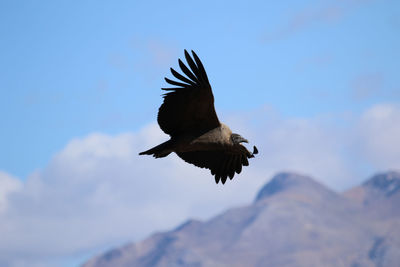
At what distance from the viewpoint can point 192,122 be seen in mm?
22625

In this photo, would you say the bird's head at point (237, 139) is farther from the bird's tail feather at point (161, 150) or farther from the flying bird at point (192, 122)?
the bird's tail feather at point (161, 150)

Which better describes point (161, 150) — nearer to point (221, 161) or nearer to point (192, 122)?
point (192, 122)

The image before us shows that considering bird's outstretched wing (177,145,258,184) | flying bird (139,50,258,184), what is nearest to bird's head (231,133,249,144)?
flying bird (139,50,258,184)

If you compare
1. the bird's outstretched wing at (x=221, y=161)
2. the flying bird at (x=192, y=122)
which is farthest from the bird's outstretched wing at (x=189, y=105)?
the bird's outstretched wing at (x=221, y=161)

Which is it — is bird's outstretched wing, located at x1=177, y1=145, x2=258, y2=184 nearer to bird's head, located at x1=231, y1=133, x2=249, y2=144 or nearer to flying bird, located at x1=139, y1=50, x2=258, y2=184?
flying bird, located at x1=139, y1=50, x2=258, y2=184

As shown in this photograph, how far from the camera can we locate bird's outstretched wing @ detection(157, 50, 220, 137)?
69.8 feet

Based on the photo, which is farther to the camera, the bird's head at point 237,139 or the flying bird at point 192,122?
the bird's head at point 237,139

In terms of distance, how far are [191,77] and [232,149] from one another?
315 cm

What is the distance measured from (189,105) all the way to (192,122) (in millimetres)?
810

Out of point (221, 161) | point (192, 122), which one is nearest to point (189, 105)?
point (192, 122)

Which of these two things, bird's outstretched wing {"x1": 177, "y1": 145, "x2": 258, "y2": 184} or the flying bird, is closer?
the flying bird

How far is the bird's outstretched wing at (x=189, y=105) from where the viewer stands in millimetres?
21281

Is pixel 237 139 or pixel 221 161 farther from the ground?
pixel 221 161

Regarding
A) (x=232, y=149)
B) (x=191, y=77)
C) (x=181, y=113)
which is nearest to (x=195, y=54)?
(x=191, y=77)
